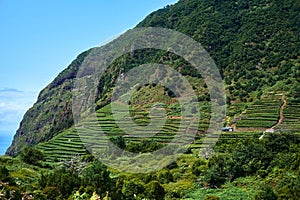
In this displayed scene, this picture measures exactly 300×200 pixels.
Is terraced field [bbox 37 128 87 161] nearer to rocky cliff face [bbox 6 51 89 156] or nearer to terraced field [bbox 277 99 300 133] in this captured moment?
terraced field [bbox 277 99 300 133]

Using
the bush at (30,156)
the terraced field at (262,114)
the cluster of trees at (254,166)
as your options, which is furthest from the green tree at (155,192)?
the terraced field at (262,114)

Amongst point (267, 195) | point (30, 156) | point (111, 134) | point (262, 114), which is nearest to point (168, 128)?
point (111, 134)

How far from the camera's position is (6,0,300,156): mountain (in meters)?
61.7

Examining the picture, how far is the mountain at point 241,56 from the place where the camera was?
61.7 metres

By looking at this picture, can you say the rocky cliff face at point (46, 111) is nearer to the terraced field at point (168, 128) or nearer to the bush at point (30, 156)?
the terraced field at point (168, 128)

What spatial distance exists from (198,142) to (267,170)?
20.4m

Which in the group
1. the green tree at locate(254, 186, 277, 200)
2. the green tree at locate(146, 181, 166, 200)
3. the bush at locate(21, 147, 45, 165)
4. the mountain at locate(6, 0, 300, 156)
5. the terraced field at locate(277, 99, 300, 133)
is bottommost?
the green tree at locate(254, 186, 277, 200)

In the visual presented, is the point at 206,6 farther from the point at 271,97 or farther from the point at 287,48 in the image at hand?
the point at 271,97

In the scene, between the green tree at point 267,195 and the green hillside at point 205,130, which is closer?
the green tree at point 267,195

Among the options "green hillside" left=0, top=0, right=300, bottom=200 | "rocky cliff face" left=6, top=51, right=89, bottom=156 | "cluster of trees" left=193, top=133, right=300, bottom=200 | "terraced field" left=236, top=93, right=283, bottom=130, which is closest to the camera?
"cluster of trees" left=193, top=133, right=300, bottom=200

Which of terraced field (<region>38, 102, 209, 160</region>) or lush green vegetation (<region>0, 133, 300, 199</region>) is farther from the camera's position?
terraced field (<region>38, 102, 209, 160</region>)

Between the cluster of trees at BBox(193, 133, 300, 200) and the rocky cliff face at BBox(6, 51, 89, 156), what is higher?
the rocky cliff face at BBox(6, 51, 89, 156)

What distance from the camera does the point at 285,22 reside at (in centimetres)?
8338

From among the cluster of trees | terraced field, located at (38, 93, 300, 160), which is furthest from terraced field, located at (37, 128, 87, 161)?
the cluster of trees
